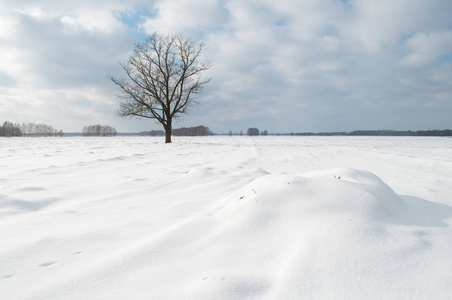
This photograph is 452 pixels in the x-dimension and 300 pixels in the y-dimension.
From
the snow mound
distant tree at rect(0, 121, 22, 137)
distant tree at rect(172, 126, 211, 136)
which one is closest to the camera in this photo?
the snow mound

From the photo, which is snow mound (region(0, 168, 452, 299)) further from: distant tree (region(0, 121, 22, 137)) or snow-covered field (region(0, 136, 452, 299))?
distant tree (region(0, 121, 22, 137))

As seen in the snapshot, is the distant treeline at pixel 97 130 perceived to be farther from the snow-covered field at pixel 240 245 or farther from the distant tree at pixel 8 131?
the snow-covered field at pixel 240 245

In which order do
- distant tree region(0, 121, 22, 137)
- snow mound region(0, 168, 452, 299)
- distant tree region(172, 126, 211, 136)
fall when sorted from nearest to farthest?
snow mound region(0, 168, 452, 299) < distant tree region(0, 121, 22, 137) < distant tree region(172, 126, 211, 136)

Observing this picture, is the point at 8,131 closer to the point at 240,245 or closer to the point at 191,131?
the point at 191,131

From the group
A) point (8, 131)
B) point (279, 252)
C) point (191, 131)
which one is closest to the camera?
→ point (279, 252)

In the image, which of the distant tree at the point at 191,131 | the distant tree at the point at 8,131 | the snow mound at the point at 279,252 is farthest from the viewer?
the distant tree at the point at 191,131

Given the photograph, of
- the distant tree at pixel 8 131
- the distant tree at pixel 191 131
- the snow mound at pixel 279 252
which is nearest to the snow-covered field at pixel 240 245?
the snow mound at pixel 279 252

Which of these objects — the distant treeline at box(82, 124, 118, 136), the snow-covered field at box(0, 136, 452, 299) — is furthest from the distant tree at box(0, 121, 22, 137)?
the snow-covered field at box(0, 136, 452, 299)

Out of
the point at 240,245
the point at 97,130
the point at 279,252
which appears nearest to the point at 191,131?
the point at 97,130

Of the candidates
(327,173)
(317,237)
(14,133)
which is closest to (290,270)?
(317,237)

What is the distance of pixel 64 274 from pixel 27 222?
1217 millimetres

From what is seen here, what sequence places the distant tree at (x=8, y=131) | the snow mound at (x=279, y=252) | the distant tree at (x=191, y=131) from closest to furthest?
1. the snow mound at (x=279, y=252)
2. the distant tree at (x=8, y=131)
3. the distant tree at (x=191, y=131)

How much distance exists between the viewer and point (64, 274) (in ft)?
4.65

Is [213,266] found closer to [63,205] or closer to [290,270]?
[290,270]
